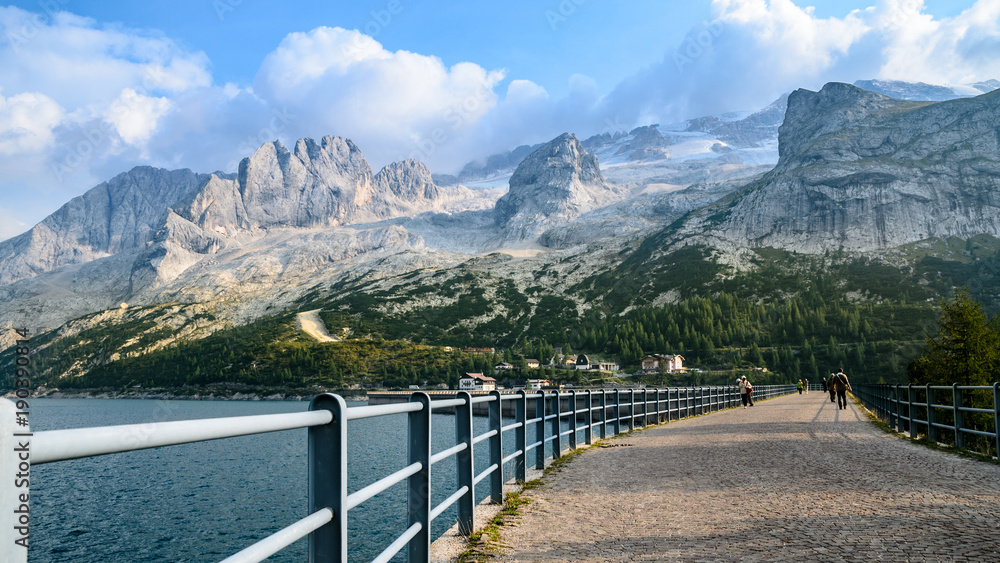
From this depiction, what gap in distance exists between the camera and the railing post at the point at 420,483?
19.3 ft

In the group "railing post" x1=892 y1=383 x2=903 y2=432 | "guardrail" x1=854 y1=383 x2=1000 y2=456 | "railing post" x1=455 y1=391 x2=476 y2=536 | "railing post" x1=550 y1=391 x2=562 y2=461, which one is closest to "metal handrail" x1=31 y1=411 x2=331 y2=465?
"railing post" x1=455 y1=391 x2=476 y2=536

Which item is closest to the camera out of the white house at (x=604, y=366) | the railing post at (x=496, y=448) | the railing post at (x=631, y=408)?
the railing post at (x=496, y=448)

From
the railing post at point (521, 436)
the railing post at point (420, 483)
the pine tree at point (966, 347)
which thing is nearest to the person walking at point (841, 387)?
the pine tree at point (966, 347)

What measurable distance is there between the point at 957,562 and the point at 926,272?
719 feet

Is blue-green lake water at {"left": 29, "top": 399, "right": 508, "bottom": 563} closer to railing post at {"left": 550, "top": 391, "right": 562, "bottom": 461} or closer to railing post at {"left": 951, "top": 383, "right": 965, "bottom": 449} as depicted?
railing post at {"left": 550, "top": 391, "right": 562, "bottom": 461}

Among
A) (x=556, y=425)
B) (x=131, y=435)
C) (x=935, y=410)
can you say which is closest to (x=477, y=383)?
(x=935, y=410)

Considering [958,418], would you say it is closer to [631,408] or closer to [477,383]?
[631,408]

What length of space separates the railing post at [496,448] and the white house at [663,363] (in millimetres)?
146948

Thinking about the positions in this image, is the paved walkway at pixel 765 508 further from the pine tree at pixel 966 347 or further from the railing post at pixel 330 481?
the pine tree at pixel 966 347

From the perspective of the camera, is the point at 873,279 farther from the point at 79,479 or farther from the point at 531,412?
the point at 79,479

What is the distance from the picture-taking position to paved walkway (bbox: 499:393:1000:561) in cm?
661

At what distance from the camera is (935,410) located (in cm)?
1962

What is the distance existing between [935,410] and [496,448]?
57.5 feet

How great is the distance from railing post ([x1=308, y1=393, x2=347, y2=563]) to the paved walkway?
3.52 m
